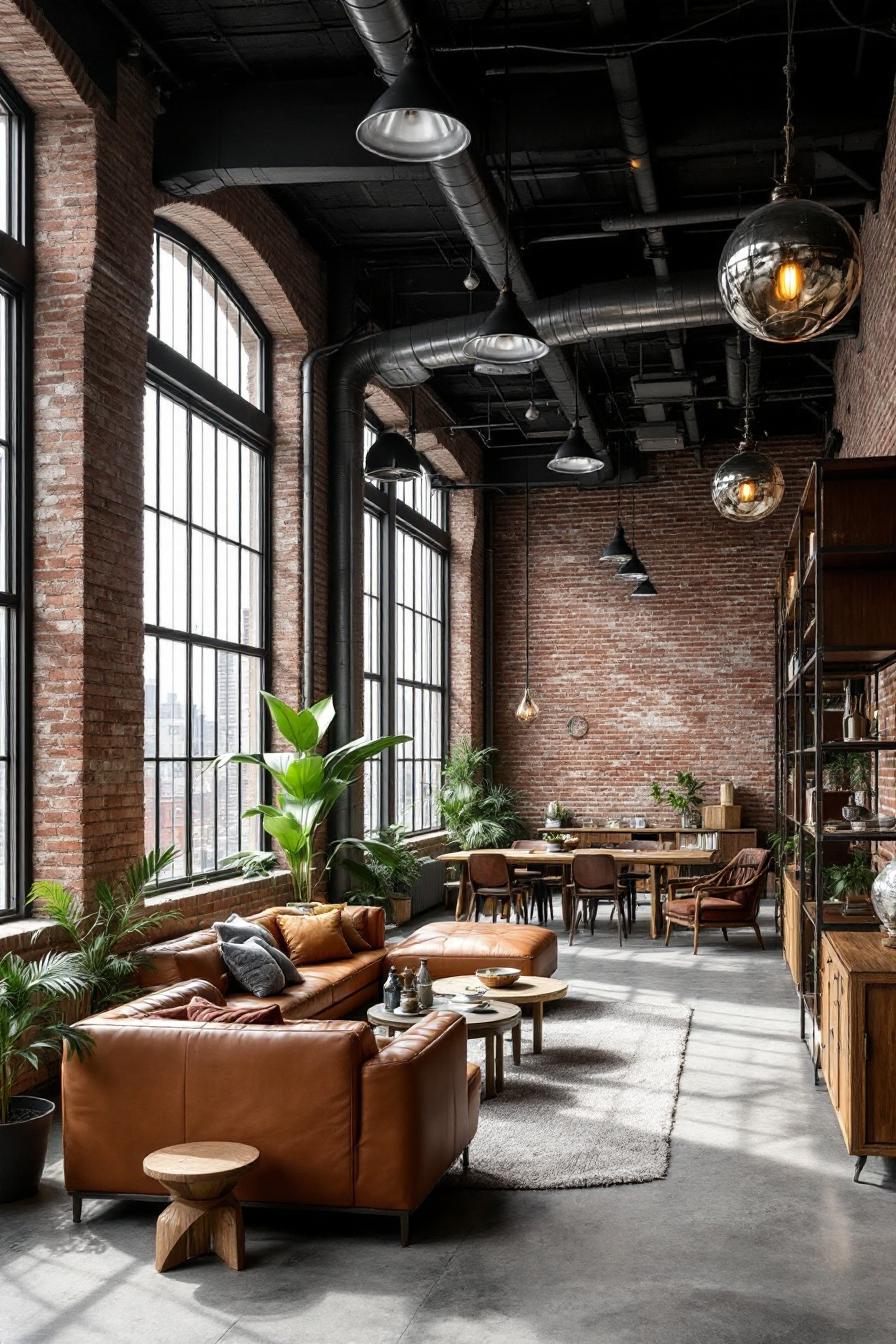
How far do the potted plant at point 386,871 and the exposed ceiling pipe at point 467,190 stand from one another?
4167 mm

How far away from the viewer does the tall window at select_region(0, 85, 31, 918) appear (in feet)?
21.7

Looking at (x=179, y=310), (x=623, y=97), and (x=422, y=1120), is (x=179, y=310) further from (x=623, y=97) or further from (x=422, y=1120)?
(x=422, y=1120)

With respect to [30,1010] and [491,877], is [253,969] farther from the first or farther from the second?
[491,877]

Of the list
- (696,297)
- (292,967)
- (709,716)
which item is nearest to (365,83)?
(696,297)

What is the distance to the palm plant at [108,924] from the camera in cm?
632

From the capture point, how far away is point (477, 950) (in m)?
8.52

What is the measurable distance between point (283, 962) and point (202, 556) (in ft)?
9.98

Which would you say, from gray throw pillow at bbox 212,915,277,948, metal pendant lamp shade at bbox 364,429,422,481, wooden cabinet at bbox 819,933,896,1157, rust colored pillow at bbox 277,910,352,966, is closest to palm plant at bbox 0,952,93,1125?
gray throw pillow at bbox 212,915,277,948

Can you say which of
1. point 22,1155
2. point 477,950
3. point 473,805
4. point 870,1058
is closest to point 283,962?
point 477,950

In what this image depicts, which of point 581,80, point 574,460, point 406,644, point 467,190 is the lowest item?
point 406,644

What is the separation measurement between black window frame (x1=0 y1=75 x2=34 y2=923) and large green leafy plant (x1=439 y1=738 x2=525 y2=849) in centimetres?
845

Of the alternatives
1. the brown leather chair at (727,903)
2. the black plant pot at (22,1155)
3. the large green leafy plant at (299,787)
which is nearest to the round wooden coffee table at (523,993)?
the large green leafy plant at (299,787)

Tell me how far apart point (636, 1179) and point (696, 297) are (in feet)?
21.5

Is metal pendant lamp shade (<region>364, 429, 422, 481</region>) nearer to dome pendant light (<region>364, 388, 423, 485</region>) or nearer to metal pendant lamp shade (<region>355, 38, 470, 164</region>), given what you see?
dome pendant light (<region>364, 388, 423, 485</region>)
